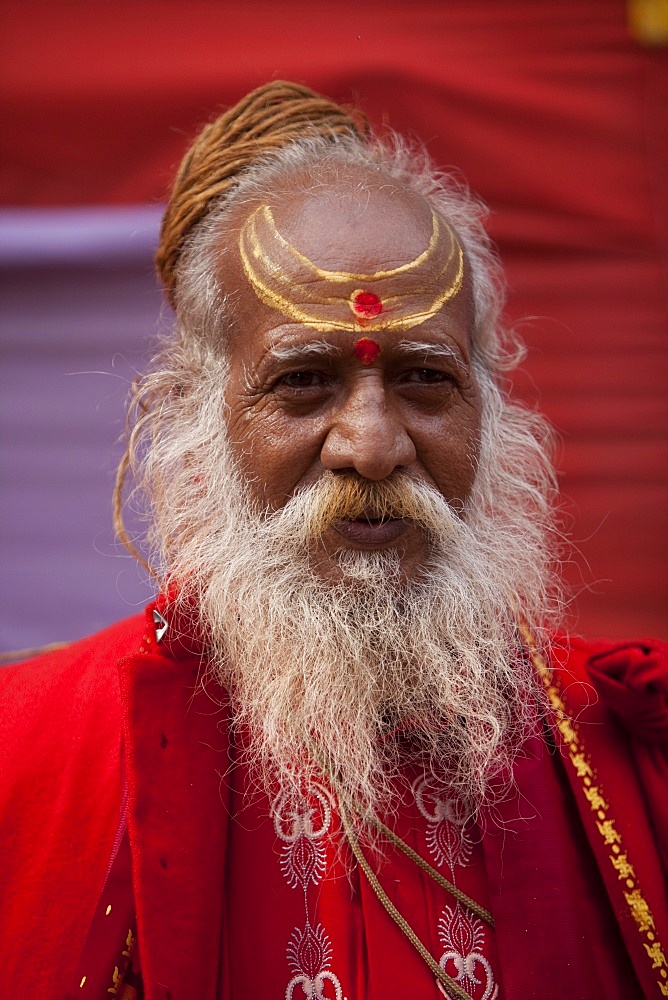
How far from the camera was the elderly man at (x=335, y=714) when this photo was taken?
4.96ft

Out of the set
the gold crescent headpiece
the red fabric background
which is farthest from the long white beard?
the red fabric background

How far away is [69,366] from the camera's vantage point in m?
3.22

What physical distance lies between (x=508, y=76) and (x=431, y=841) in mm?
2682

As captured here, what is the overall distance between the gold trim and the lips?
1.65 ft

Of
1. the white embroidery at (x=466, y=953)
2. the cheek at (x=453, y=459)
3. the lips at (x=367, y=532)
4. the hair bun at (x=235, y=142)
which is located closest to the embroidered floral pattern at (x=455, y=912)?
the white embroidery at (x=466, y=953)

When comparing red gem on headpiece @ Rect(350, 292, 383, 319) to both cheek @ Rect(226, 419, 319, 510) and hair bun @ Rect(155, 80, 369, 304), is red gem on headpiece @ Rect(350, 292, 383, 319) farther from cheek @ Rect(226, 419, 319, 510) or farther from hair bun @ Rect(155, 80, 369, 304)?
hair bun @ Rect(155, 80, 369, 304)

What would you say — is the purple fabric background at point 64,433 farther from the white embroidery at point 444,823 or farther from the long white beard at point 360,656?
the white embroidery at point 444,823

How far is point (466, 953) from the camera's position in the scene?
1.53m

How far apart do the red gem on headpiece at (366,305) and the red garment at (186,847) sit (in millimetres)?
774

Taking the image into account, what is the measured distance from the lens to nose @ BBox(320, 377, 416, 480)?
1.64m

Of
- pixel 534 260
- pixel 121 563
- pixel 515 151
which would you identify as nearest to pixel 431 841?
pixel 121 563

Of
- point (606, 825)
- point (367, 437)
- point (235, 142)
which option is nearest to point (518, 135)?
point (235, 142)

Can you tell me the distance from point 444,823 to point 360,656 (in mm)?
376

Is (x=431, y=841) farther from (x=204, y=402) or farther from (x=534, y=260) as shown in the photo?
(x=534, y=260)
